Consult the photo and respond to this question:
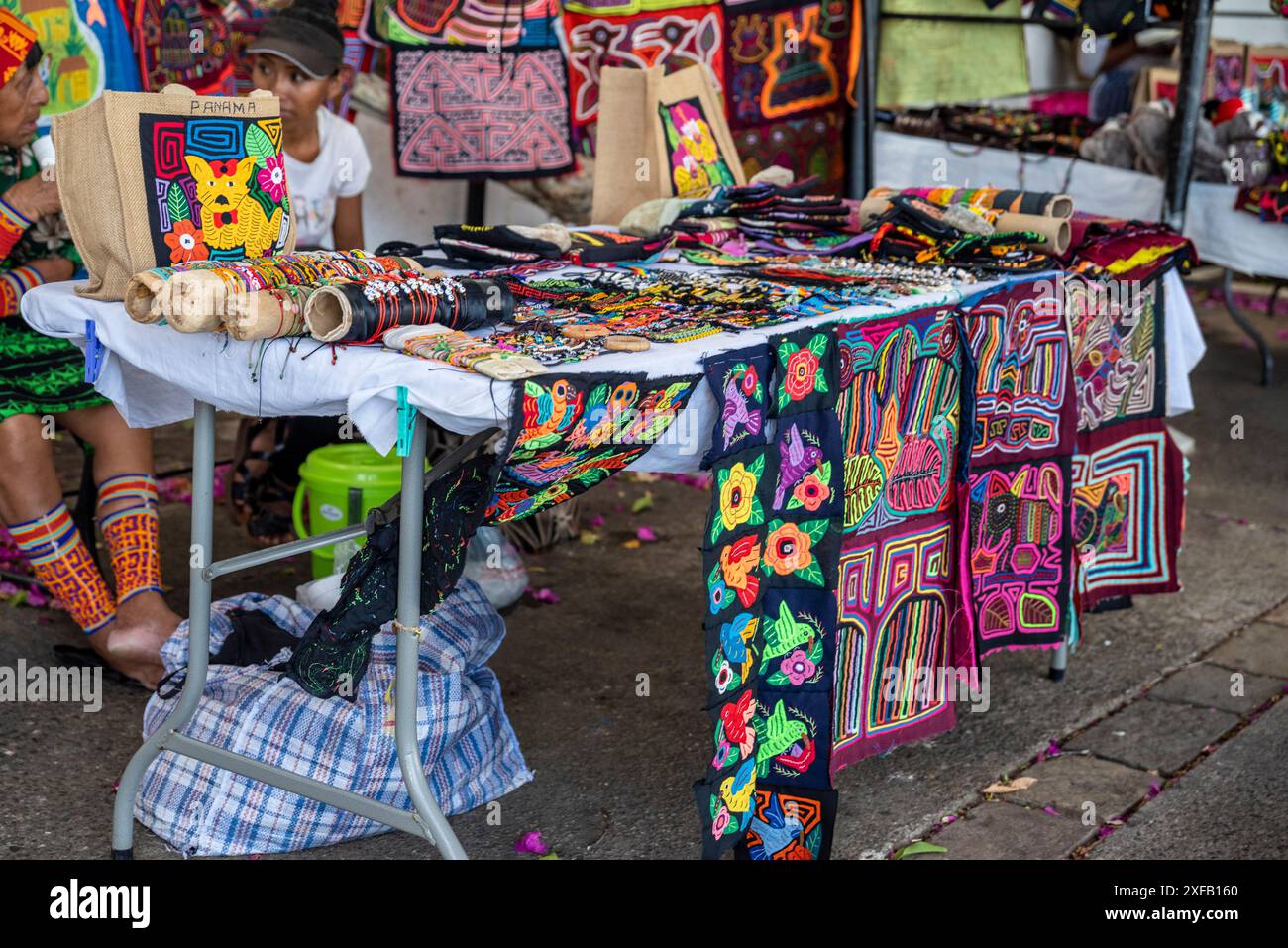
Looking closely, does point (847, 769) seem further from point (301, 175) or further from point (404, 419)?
point (301, 175)

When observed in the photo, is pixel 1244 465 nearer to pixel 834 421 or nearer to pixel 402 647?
pixel 834 421

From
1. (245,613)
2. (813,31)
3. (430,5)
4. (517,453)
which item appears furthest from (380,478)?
(813,31)

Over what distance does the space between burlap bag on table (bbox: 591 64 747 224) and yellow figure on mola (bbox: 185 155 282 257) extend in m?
1.17

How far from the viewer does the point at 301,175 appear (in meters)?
3.96

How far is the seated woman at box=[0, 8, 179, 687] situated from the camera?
304 centimetres

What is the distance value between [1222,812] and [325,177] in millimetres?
2795

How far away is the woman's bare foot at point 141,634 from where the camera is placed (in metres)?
3.15

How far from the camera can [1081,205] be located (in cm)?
572

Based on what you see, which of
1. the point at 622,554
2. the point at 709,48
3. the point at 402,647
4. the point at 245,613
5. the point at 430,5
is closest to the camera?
the point at 402,647

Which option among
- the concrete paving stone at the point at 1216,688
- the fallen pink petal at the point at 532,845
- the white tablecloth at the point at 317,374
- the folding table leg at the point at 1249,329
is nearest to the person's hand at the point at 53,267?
the white tablecloth at the point at 317,374

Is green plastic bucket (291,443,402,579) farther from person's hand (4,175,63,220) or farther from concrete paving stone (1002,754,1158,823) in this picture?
concrete paving stone (1002,754,1158,823)

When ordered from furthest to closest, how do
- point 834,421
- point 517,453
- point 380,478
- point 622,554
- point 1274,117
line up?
point 1274,117 < point 622,554 < point 380,478 < point 834,421 < point 517,453

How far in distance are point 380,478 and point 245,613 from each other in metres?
0.67

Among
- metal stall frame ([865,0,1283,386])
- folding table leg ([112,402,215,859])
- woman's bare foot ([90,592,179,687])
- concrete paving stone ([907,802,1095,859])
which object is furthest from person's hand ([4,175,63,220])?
metal stall frame ([865,0,1283,386])
